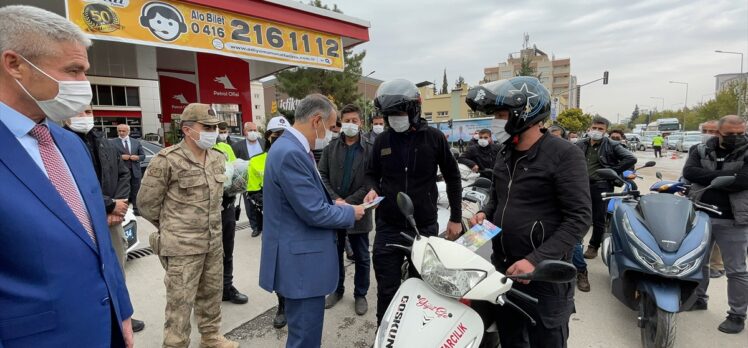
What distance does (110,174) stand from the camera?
9.98 feet

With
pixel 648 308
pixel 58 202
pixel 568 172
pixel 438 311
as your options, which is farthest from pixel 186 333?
pixel 648 308

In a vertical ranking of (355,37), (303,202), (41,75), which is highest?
(355,37)

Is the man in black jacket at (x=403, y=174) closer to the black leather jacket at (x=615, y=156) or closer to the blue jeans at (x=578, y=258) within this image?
the blue jeans at (x=578, y=258)

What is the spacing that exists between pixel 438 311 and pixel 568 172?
3.05 ft

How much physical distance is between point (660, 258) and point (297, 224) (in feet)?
8.32

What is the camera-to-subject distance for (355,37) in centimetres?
1005

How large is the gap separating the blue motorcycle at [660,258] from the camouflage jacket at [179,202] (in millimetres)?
3215

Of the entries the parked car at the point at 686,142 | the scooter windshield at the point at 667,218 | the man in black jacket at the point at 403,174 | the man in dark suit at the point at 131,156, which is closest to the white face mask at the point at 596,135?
the scooter windshield at the point at 667,218

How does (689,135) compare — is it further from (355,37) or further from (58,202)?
(58,202)

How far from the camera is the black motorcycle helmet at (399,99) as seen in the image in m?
2.66

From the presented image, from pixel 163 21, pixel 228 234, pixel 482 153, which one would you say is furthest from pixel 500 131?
pixel 163 21

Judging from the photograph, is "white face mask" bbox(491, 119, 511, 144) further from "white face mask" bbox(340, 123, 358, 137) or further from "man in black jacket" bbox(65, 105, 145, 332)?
"man in black jacket" bbox(65, 105, 145, 332)

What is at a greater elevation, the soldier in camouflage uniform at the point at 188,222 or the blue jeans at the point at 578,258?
the soldier in camouflage uniform at the point at 188,222

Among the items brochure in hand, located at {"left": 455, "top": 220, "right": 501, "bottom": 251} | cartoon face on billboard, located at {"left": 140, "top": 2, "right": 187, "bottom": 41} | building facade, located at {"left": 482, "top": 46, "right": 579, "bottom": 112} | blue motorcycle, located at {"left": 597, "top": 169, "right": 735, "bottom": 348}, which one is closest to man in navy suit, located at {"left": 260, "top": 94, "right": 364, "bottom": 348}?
brochure in hand, located at {"left": 455, "top": 220, "right": 501, "bottom": 251}
